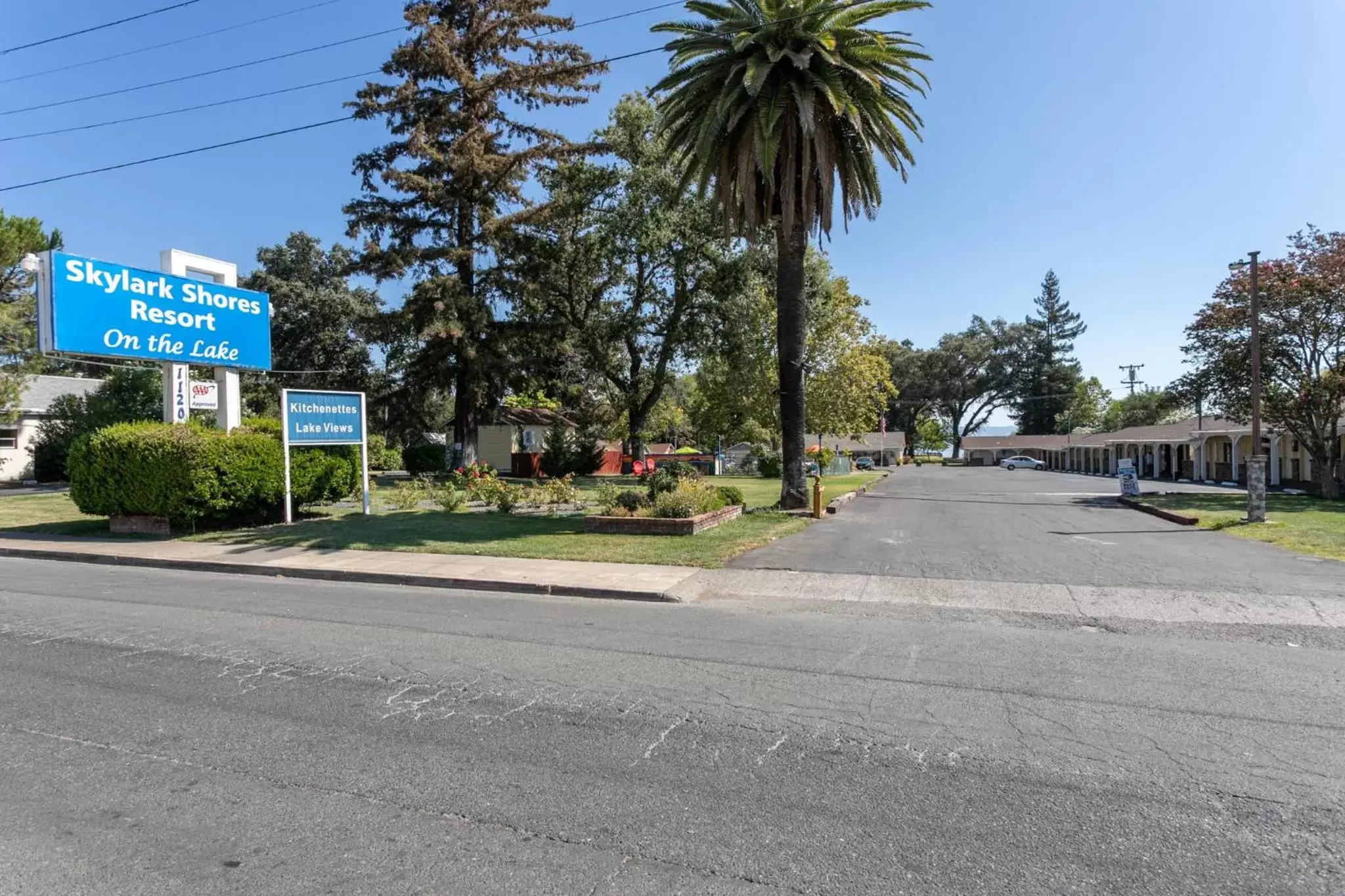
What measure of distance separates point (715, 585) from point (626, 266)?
29346mm

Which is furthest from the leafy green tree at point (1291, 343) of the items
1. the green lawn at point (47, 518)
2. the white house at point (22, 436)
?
the white house at point (22, 436)

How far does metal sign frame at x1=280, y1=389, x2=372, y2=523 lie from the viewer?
16609 mm

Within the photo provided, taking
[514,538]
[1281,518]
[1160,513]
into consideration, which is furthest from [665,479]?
[1281,518]

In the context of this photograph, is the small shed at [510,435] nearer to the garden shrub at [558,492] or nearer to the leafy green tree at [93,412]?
the leafy green tree at [93,412]

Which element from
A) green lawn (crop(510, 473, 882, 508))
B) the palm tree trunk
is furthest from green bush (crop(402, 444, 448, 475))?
the palm tree trunk

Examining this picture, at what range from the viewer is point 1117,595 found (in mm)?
9375

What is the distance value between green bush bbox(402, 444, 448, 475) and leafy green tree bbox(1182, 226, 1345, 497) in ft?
109

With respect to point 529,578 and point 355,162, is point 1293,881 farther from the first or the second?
point 355,162

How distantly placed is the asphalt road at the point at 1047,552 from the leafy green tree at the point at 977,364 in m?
84.9

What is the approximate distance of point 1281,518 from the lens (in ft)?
60.6

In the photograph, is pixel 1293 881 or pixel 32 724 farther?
pixel 32 724

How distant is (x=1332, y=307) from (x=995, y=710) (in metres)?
27.7

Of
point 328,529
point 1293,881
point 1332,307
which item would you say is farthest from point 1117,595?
point 1332,307

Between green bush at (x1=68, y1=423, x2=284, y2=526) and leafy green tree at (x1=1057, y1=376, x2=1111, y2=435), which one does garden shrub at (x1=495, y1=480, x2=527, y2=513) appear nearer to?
green bush at (x1=68, y1=423, x2=284, y2=526)
